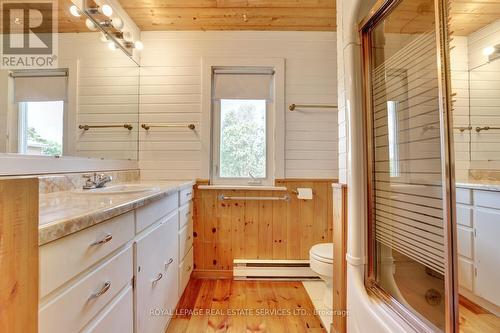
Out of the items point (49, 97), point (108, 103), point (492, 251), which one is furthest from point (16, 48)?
point (492, 251)

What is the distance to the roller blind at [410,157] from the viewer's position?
1004 mm

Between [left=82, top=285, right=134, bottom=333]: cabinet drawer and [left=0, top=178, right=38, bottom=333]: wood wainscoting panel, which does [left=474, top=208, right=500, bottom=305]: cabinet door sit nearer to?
[left=82, top=285, right=134, bottom=333]: cabinet drawer

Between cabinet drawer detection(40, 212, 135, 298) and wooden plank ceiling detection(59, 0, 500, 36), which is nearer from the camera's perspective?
cabinet drawer detection(40, 212, 135, 298)

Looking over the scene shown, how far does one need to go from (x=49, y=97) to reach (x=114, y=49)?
84 cm

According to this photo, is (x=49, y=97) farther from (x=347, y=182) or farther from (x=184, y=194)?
(x=347, y=182)

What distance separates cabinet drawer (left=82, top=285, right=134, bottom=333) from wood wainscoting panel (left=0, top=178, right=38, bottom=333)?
0.38 meters

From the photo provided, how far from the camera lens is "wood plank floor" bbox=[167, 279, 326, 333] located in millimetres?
1597

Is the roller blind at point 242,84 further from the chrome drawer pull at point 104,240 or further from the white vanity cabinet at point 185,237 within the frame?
the chrome drawer pull at point 104,240

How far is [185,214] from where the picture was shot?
6.52 ft

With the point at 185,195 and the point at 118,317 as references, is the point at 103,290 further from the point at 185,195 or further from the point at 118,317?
the point at 185,195

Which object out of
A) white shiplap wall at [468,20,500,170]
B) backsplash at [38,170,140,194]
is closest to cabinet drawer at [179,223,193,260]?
Answer: backsplash at [38,170,140,194]

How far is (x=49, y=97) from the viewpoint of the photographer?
4.50 feet

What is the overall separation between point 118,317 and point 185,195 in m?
1.12

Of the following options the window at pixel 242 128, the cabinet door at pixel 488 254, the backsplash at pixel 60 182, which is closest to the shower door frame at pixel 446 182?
the cabinet door at pixel 488 254
